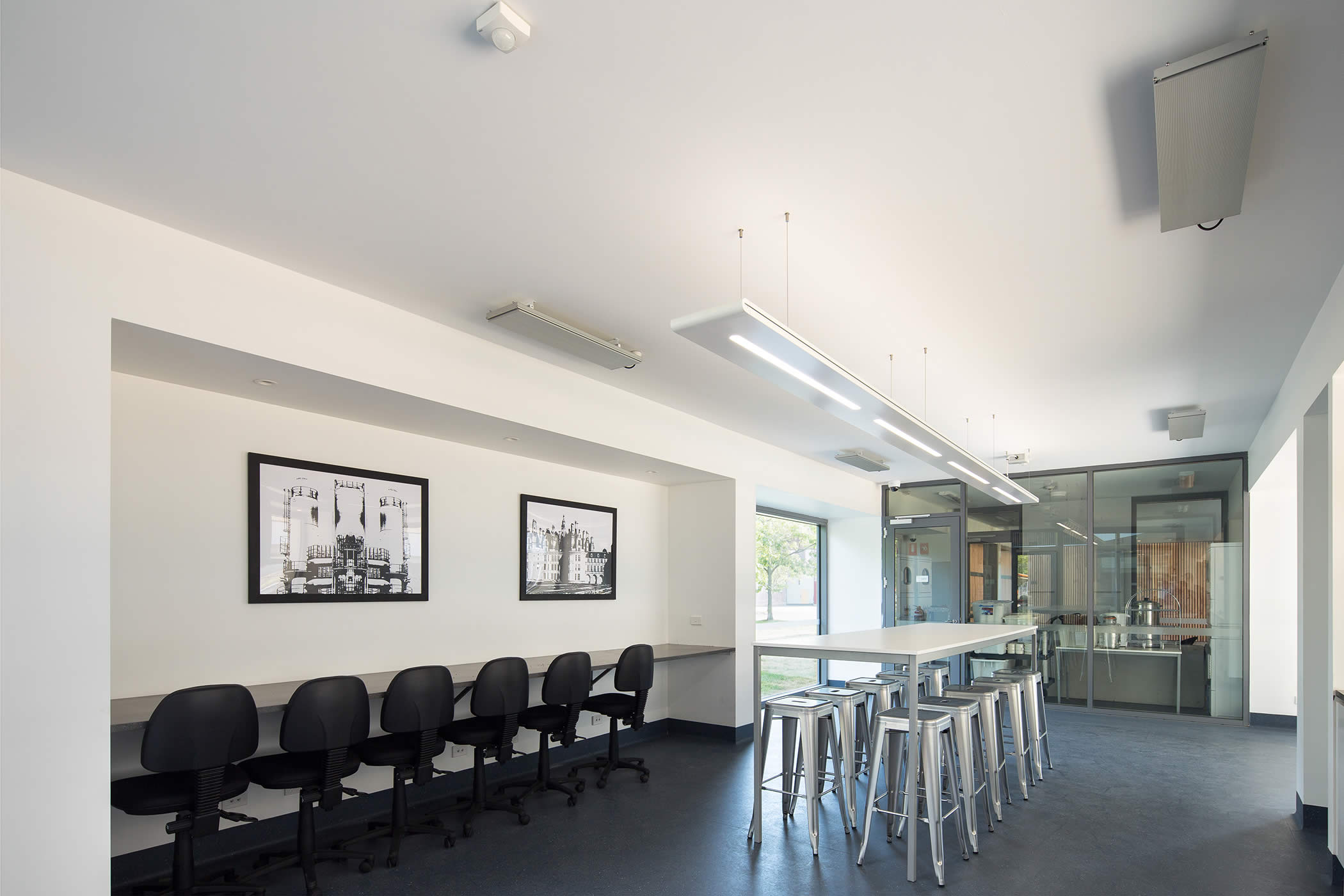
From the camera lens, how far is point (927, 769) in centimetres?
366

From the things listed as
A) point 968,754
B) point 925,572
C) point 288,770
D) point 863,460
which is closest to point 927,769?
point 968,754

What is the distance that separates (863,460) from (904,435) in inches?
128

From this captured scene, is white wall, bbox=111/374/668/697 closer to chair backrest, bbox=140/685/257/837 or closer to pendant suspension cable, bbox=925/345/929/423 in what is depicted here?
chair backrest, bbox=140/685/257/837

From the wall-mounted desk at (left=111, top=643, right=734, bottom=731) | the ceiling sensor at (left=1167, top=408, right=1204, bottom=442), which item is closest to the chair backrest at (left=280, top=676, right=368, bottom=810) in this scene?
the wall-mounted desk at (left=111, top=643, right=734, bottom=731)

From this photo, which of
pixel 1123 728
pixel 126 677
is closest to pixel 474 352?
pixel 126 677

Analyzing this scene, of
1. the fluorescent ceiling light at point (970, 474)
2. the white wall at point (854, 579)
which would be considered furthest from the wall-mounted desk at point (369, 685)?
the white wall at point (854, 579)

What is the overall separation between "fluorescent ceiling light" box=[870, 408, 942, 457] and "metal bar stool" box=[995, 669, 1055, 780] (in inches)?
82.5

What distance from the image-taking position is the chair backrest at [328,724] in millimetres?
3447

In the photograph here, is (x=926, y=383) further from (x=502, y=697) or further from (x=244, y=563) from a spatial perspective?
(x=244, y=563)

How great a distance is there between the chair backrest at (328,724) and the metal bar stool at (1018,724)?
148 inches

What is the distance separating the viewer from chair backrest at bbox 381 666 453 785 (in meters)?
3.88

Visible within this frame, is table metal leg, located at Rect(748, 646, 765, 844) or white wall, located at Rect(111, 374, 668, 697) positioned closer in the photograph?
white wall, located at Rect(111, 374, 668, 697)

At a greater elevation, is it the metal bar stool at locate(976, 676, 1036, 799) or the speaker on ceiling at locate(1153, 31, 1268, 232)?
the speaker on ceiling at locate(1153, 31, 1268, 232)

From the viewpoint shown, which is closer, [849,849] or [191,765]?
[191,765]
